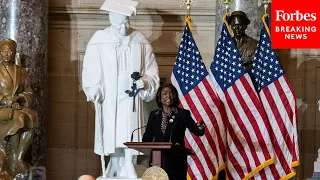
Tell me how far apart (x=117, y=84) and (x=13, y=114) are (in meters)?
1.32

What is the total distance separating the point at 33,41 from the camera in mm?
14617

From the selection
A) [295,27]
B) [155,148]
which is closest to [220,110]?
[295,27]

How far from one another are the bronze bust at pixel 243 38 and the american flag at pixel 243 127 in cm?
21

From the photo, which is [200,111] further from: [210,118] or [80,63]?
[80,63]

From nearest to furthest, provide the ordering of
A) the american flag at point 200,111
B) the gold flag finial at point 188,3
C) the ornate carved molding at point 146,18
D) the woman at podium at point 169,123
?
the woman at podium at point 169,123 < the american flag at point 200,111 < the gold flag finial at point 188,3 < the ornate carved molding at point 146,18

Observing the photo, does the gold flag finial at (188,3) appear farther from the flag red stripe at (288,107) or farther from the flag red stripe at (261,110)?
the flag red stripe at (288,107)

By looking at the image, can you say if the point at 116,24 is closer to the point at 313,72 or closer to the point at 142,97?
the point at 142,97

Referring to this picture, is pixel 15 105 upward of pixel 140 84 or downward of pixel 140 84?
downward

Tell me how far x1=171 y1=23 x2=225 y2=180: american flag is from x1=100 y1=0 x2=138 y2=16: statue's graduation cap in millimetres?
1039

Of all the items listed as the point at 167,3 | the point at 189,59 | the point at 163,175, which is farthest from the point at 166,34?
the point at 163,175

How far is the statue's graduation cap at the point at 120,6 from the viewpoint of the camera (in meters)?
13.5

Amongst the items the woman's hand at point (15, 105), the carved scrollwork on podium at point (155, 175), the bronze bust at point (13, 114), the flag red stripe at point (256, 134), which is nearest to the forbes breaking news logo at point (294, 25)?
the flag red stripe at point (256, 134)

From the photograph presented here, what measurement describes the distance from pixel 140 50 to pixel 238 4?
1.88 meters

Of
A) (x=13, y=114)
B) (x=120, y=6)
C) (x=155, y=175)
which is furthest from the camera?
(x=120, y=6)
